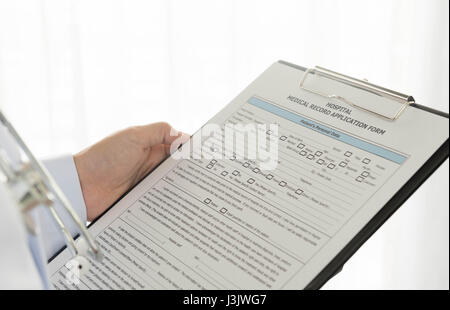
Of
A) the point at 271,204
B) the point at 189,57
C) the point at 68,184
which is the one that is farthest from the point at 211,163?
the point at 189,57

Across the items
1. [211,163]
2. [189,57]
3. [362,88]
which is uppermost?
[362,88]

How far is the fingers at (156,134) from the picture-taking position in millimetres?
919

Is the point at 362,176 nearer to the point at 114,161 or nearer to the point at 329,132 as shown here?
the point at 329,132

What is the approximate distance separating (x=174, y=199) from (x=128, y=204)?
0.08 metres

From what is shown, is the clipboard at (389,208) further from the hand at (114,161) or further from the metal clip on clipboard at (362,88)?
the hand at (114,161)

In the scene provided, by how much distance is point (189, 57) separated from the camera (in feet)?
5.68

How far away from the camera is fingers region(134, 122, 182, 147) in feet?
3.02

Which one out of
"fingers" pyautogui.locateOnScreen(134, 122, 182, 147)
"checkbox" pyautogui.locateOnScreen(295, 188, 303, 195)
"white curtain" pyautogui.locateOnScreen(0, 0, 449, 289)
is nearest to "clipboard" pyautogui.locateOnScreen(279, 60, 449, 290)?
"checkbox" pyautogui.locateOnScreen(295, 188, 303, 195)

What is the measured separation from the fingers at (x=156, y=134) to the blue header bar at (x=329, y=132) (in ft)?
0.48

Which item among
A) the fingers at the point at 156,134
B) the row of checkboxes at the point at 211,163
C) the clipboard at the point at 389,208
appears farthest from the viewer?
the fingers at the point at 156,134

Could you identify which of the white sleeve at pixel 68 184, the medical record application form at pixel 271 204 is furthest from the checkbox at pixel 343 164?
the white sleeve at pixel 68 184

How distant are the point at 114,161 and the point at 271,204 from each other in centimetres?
33
